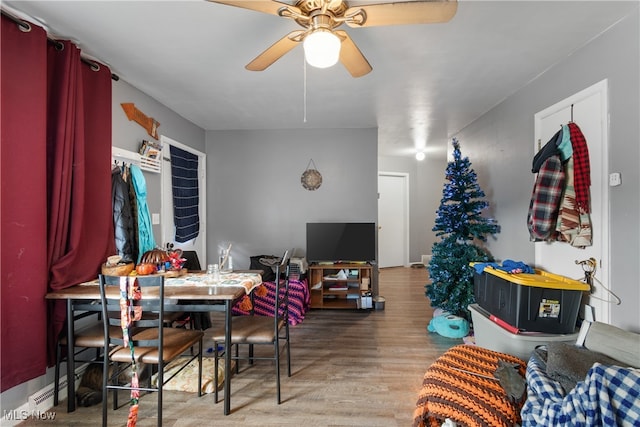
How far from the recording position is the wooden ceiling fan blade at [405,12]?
1.32 metres

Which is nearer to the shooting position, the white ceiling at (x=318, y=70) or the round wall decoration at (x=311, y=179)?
the white ceiling at (x=318, y=70)

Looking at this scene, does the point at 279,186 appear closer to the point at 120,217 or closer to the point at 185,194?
the point at 185,194

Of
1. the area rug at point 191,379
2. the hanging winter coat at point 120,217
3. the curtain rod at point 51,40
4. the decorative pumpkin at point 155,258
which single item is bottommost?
the area rug at point 191,379

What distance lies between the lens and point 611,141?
199 centimetres

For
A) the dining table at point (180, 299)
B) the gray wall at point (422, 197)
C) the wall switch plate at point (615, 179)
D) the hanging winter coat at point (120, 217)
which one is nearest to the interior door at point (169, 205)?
the hanging winter coat at point (120, 217)

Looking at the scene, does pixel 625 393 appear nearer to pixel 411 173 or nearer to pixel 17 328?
pixel 17 328

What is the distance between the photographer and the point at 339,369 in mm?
2549

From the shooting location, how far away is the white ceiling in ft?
6.01

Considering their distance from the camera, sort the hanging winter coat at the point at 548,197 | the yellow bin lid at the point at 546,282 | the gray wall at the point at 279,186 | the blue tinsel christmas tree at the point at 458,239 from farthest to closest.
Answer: the gray wall at the point at 279,186 → the blue tinsel christmas tree at the point at 458,239 → the hanging winter coat at the point at 548,197 → the yellow bin lid at the point at 546,282

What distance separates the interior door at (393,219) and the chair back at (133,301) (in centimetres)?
544

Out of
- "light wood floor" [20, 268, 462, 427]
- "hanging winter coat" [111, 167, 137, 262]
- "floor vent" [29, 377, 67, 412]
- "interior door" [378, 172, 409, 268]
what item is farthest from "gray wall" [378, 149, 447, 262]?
"floor vent" [29, 377, 67, 412]

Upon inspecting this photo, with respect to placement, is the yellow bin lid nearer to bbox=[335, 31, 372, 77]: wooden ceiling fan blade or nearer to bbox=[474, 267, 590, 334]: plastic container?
bbox=[474, 267, 590, 334]: plastic container

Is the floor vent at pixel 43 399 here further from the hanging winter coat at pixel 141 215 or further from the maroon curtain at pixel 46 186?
the hanging winter coat at pixel 141 215

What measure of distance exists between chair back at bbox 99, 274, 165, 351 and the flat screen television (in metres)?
2.39
